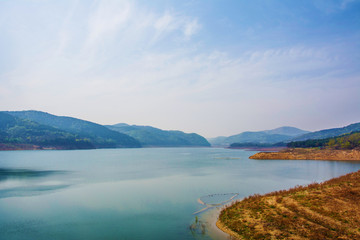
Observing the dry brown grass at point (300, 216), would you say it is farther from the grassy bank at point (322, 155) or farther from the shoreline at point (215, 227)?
the grassy bank at point (322, 155)

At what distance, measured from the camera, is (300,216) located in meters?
17.3

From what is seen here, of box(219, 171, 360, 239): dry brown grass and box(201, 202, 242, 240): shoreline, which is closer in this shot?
box(219, 171, 360, 239): dry brown grass

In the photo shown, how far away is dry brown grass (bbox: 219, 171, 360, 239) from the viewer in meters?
15.1

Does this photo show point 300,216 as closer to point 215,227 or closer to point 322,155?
point 215,227

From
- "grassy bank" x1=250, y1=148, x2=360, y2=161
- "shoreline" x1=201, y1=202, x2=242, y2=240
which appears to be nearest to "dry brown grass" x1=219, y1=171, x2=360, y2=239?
"shoreline" x1=201, y1=202, x2=242, y2=240

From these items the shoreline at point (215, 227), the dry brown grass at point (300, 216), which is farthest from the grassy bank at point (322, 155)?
the shoreline at point (215, 227)

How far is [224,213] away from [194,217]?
8.43 ft

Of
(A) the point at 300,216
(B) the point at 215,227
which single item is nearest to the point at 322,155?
(A) the point at 300,216

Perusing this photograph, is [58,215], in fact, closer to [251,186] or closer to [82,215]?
[82,215]

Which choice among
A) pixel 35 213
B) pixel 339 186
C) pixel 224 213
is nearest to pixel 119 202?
pixel 35 213

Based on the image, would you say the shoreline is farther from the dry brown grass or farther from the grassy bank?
the grassy bank

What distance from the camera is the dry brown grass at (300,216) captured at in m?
15.1

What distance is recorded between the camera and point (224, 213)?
20.6 m

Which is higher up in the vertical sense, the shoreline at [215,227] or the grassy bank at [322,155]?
the grassy bank at [322,155]
